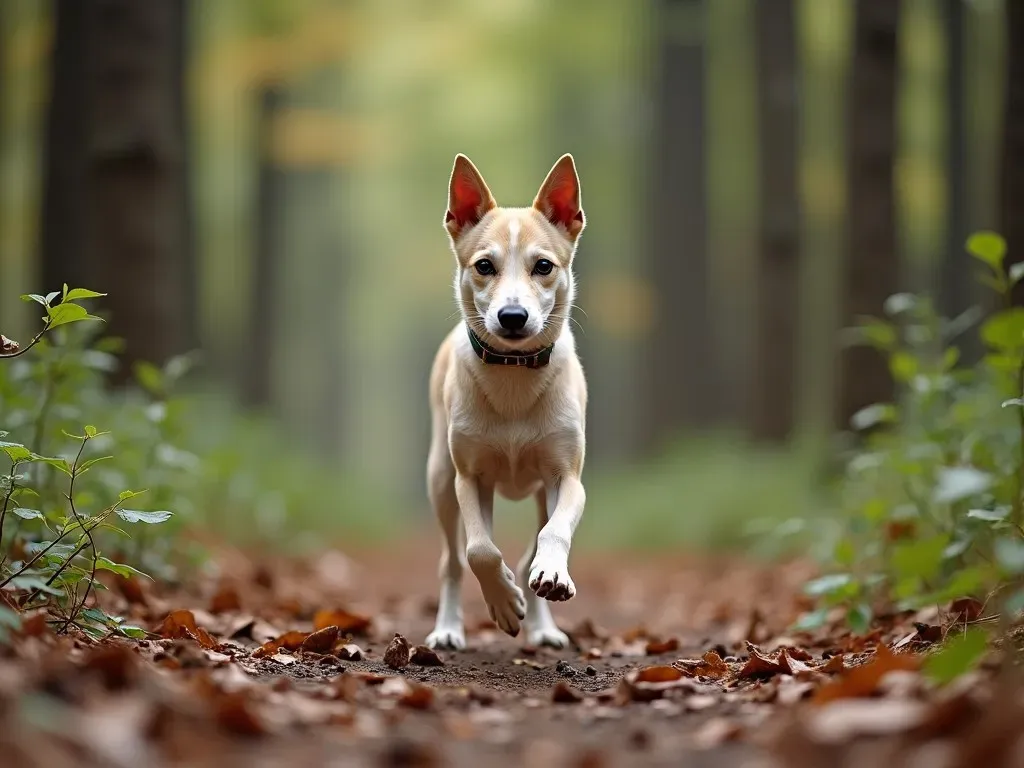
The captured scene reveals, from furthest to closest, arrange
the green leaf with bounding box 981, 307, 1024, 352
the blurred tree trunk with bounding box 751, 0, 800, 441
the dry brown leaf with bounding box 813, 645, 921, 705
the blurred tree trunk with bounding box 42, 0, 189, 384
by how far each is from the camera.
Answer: the blurred tree trunk with bounding box 751, 0, 800, 441, the blurred tree trunk with bounding box 42, 0, 189, 384, the green leaf with bounding box 981, 307, 1024, 352, the dry brown leaf with bounding box 813, 645, 921, 705

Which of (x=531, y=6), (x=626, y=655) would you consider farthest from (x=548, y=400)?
(x=531, y=6)

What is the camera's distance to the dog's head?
15.4 ft

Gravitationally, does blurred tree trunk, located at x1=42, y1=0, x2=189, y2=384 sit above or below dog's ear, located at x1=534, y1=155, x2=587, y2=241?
above

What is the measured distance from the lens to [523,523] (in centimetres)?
2706

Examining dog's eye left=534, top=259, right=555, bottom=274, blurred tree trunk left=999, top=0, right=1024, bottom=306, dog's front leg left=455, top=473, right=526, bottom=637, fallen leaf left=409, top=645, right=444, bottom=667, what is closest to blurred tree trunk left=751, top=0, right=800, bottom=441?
blurred tree trunk left=999, top=0, right=1024, bottom=306

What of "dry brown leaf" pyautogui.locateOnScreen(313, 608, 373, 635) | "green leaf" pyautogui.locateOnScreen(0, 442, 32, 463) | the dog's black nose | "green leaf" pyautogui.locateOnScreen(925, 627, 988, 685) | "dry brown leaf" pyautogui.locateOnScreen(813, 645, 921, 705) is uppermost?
the dog's black nose

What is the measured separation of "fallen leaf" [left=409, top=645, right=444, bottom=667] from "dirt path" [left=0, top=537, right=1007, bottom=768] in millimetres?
17

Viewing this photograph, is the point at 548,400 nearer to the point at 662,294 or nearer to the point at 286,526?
the point at 286,526

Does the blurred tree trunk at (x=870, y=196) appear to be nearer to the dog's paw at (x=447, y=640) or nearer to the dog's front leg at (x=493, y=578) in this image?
the dog's paw at (x=447, y=640)

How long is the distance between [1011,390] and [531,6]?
1833 cm

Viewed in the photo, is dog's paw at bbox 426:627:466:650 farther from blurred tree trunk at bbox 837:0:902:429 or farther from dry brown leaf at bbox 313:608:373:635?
blurred tree trunk at bbox 837:0:902:429

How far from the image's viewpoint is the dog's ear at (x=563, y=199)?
5.31 metres

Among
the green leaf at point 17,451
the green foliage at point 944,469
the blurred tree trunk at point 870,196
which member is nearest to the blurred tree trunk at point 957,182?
the blurred tree trunk at point 870,196

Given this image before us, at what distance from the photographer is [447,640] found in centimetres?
521
